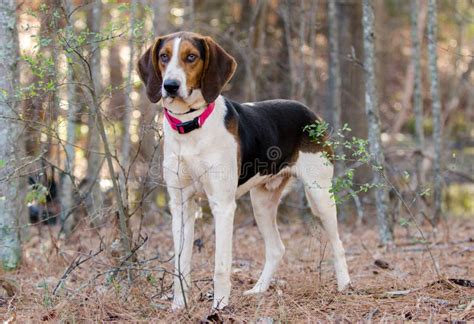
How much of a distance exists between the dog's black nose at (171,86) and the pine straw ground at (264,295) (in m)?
1.19

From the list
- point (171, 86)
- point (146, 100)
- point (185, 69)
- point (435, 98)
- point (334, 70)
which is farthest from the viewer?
point (334, 70)

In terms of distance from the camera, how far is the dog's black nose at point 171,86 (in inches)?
192

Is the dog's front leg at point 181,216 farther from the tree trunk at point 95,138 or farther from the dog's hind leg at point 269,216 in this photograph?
the tree trunk at point 95,138

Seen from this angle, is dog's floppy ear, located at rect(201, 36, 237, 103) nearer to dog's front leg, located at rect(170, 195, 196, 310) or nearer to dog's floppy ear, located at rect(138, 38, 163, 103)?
dog's floppy ear, located at rect(138, 38, 163, 103)

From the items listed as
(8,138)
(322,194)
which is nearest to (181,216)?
(322,194)

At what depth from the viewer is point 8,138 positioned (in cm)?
657

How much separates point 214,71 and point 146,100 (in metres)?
4.48

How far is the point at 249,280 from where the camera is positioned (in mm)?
6602

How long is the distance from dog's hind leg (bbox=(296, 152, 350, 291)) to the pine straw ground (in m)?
0.20

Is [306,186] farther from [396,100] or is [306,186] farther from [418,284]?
[396,100]

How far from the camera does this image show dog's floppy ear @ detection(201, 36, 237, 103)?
510cm

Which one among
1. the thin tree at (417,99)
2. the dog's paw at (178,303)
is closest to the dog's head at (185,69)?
the dog's paw at (178,303)

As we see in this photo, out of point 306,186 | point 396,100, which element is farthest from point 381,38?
point 306,186

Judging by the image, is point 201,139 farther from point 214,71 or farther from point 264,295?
point 264,295
